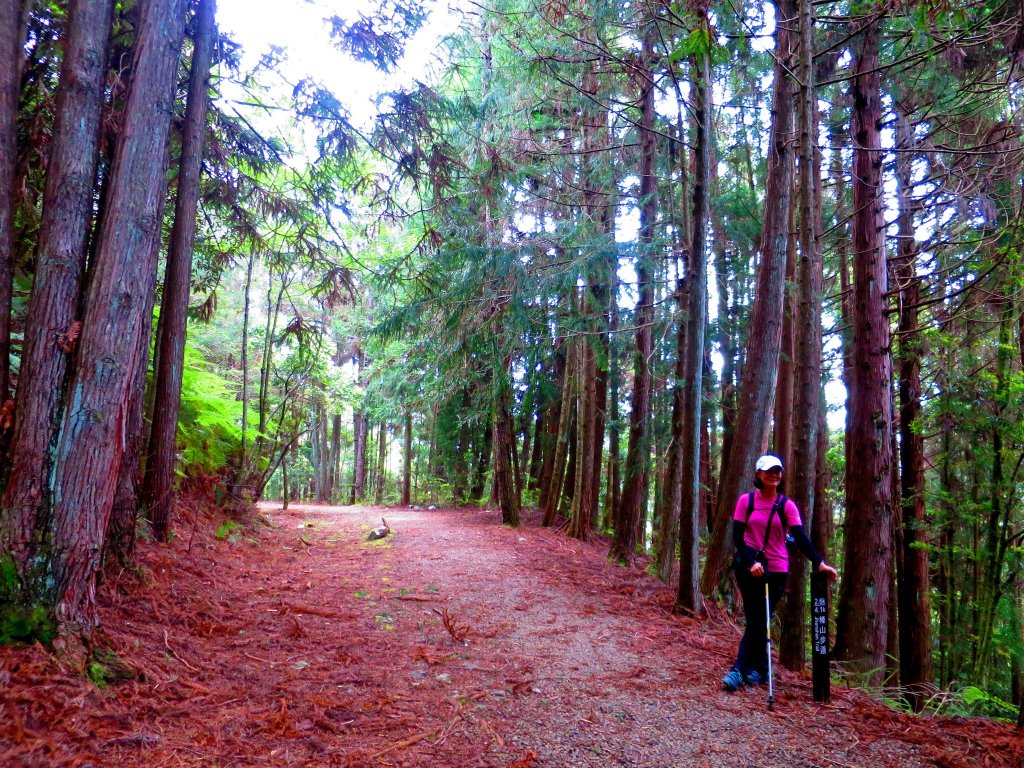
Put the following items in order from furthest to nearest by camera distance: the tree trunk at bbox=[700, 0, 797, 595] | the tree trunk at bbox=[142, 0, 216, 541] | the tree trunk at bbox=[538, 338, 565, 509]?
the tree trunk at bbox=[538, 338, 565, 509] → the tree trunk at bbox=[700, 0, 797, 595] → the tree trunk at bbox=[142, 0, 216, 541]

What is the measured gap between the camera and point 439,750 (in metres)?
3.28

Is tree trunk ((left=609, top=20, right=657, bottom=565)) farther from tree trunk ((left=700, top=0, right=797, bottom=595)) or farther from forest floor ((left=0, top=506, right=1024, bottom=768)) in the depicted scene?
forest floor ((left=0, top=506, right=1024, bottom=768))

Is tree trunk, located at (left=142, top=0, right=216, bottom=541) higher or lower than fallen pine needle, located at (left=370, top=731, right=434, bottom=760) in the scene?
higher

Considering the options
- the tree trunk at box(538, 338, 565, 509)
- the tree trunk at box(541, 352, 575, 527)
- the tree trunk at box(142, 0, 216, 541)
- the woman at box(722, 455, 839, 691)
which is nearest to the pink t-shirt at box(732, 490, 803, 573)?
the woman at box(722, 455, 839, 691)

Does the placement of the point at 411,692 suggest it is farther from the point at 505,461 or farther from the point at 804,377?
the point at 505,461

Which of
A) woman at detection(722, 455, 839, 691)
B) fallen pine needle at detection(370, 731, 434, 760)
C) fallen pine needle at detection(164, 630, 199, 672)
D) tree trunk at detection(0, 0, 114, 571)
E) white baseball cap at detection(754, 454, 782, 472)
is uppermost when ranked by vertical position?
tree trunk at detection(0, 0, 114, 571)

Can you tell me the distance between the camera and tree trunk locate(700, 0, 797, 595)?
6680 millimetres

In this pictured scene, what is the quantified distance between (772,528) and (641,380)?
6331 millimetres

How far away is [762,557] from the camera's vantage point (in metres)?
4.79

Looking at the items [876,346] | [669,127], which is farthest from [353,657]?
[669,127]

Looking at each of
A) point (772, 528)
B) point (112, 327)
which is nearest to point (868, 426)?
point (772, 528)

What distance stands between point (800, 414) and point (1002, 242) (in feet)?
20.0

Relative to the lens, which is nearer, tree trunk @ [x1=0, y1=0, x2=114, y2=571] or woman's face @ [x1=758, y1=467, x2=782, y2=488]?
tree trunk @ [x1=0, y1=0, x2=114, y2=571]

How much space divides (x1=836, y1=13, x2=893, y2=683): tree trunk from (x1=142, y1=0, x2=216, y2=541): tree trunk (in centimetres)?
775
